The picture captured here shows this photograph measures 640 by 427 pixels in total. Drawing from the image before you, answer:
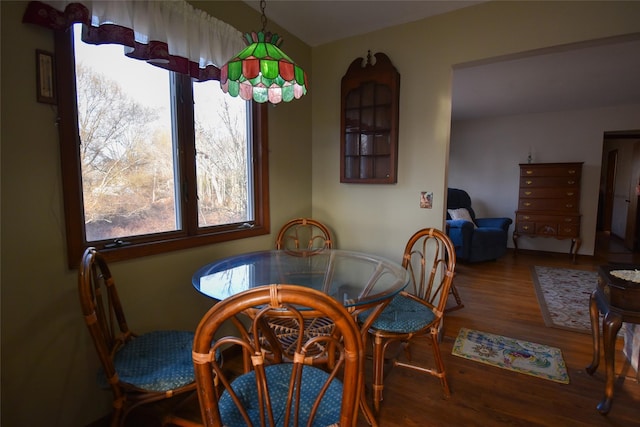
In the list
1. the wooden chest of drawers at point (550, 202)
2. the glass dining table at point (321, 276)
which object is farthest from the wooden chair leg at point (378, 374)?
the wooden chest of drawers at point (550, 202)

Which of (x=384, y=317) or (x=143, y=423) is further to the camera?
(x=384, y=317)

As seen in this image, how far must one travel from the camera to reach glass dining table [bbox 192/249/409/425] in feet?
4.41

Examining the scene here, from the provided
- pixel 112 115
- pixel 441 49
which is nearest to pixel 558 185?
pixel 441 49

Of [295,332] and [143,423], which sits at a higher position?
[295,332]

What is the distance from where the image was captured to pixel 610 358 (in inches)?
63.4

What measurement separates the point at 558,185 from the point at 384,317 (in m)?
4.61

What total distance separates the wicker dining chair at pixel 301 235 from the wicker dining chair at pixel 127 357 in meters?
1.12

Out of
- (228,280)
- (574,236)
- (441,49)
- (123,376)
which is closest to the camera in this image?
(123,376)

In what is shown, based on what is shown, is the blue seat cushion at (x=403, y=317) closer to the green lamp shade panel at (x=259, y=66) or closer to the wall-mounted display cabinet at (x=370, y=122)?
the wall-mounted display cabinet at (x=370, y=122)

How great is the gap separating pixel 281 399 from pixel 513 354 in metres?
1.86

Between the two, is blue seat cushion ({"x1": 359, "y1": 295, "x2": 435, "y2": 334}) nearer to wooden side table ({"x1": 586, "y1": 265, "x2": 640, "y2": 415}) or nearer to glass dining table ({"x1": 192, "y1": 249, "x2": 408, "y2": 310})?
glass dining table ({"x1": 192, "y1": 249, "x2": 408, "y2": 310})

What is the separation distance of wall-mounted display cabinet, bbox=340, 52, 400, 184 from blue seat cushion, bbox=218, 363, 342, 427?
5.55ft

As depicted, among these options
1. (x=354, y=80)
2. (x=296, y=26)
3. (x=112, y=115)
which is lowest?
(x=112, y=115)

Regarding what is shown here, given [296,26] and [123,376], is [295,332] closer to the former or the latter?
[123,376]
